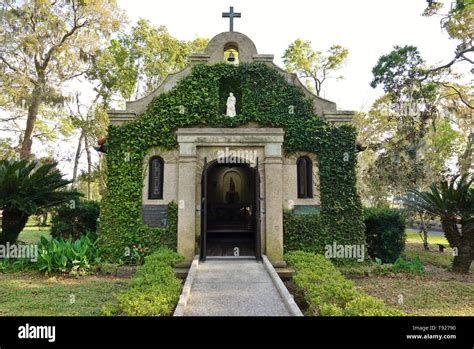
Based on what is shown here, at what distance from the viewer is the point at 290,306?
574cm

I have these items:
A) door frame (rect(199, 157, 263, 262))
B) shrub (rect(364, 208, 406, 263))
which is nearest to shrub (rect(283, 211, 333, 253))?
door frame (rect(199, 157, 263, 262))

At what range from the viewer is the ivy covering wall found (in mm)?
10422

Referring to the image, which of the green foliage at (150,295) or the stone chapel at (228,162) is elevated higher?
the stone chapel at (228,162)

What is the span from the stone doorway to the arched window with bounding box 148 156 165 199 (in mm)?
1657

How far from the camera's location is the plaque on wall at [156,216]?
10.4 m

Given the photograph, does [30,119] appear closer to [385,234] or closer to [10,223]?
[10,223]

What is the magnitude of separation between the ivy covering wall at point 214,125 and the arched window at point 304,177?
378 mm

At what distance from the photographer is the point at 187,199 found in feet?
33.0

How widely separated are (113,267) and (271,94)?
25.1 ft

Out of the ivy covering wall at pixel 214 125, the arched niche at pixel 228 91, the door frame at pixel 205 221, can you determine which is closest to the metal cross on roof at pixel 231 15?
the ivy covering wall at pixel 214 125

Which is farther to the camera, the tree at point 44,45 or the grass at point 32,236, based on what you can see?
the tree at point 44,45

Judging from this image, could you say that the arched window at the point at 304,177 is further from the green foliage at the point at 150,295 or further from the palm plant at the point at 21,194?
the palm plant at the point at 21,194

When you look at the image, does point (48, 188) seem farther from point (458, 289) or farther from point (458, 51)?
point (458, 51)
